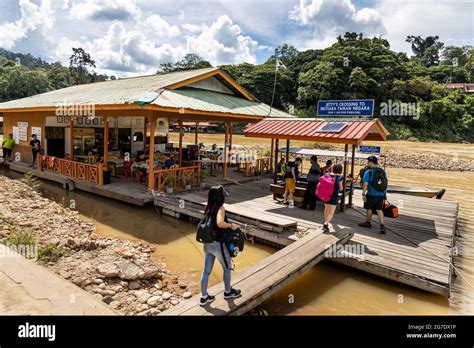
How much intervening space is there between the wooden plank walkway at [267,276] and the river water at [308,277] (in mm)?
462

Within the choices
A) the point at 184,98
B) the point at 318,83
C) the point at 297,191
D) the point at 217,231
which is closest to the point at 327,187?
the point at 297,191

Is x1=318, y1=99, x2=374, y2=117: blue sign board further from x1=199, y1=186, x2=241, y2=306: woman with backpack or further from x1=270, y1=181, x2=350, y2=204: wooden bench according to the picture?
x1=199, y1=186, x2=241, y2=306: woman with backpack

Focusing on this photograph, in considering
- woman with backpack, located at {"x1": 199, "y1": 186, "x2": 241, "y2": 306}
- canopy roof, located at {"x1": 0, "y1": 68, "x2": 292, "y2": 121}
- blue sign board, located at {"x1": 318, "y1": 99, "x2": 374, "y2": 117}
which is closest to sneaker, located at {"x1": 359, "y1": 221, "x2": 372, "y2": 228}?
blue sign board, located at {"x1": 318, "y1": 99, "x2": 374, "y2": 117}

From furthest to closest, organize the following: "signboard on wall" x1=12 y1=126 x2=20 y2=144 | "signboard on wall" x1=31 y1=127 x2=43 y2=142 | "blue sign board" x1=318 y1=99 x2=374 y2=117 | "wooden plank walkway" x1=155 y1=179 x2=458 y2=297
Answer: "signboard on wall" x1=12 y1=126 x2=20 y2=144 → "signboard on wall" x1=31 y1=127 x2=43 y2=142 → "blue sign board" x1=318 y1=99 x2=374 y2=117 → "wooden plank walkway" x1=155 y1=179 x2=458 y2=297

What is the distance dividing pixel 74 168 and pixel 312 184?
9463 millimetres

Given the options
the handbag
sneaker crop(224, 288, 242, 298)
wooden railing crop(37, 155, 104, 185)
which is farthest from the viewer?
wooden railing crop(37, 155, 104, 185)

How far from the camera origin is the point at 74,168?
42.7 feet

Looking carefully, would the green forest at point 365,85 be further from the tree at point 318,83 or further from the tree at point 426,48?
the tree at point 426,48

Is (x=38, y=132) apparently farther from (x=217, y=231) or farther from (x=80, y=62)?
(x=80, y=62)

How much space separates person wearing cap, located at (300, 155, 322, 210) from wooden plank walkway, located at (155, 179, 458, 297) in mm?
278

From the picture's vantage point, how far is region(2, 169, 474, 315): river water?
541cm

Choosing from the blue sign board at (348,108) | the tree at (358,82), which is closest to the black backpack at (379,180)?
the blue sign board at (348,108)
